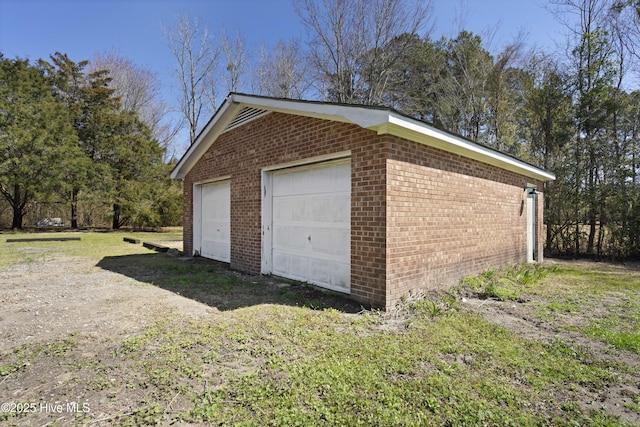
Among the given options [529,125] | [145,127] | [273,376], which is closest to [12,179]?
[145,127]

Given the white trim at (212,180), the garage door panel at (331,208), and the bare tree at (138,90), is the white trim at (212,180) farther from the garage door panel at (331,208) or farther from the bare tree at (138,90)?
the bare tree at (138,90)

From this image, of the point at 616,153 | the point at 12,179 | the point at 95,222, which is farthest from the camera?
the point at 95,222

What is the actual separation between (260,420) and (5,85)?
79.1 ft

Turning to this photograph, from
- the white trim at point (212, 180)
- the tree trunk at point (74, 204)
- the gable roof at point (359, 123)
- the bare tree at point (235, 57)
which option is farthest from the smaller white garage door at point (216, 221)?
the tree trunk at point (74, 204)

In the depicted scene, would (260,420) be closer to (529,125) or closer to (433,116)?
(529,125)

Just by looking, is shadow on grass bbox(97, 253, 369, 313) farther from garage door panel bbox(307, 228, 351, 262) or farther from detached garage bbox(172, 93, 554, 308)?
garage door panel bbox(307, 228, 351, 262)

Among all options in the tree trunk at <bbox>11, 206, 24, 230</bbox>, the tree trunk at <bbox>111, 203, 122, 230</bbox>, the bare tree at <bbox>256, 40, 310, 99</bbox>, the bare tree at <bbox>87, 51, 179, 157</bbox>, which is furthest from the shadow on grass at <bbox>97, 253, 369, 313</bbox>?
the bare tree at <bbox>87, 51, 179, 157</bbox>

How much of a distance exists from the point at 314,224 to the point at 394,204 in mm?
1731

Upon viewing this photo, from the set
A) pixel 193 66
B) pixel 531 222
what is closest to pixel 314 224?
pixel 531 222

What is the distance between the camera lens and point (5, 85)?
1720cm

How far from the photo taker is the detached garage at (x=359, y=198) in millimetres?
4465

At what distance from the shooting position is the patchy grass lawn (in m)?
2.18

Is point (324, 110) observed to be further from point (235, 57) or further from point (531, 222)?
point (235, 57)

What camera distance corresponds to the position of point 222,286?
19.0 feet
